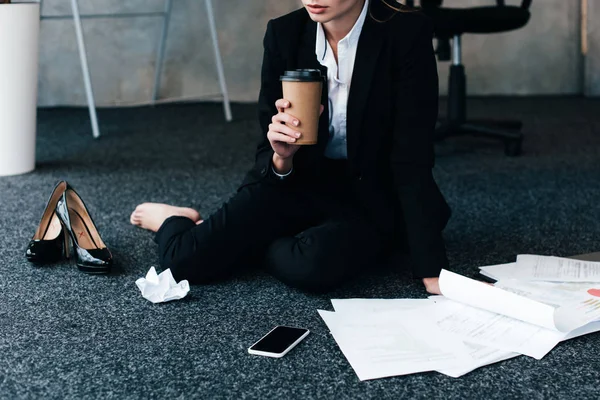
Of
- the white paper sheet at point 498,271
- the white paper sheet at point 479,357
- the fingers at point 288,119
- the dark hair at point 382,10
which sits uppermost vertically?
the dark hair at point 382,10

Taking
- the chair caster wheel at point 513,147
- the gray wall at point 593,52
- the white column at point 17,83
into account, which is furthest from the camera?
the gray wall at point 593,52

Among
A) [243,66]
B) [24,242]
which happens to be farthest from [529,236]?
[243,66]

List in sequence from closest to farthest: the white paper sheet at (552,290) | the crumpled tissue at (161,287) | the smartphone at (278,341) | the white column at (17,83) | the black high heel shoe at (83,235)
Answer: the smartphone at (278,341) < the white paper sheet at (552,290) < the crumpled tissue at (161,287) < the black high heel shoe at (83,235) < the white column at (17,83)

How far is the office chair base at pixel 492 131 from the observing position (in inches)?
121

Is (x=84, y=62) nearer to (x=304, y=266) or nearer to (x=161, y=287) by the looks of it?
(x=161, y=287)

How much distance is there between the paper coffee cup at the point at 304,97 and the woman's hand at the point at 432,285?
0.39 metres

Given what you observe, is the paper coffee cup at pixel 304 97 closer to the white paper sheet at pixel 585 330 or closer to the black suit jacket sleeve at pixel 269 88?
the black suit jacket sleeve at pixel 269 88

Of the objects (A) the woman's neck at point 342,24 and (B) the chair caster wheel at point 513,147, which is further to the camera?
(B) the chair caster wheel at point 513,147

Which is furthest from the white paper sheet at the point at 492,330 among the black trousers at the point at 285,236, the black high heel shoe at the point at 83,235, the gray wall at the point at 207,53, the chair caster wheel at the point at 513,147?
the gray wall at the point at 207,53

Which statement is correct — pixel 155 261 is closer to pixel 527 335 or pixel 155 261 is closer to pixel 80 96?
pixel 527 335

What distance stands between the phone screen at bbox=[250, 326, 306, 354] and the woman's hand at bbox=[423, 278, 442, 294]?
303 mm

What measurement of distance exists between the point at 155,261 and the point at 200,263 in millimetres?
223

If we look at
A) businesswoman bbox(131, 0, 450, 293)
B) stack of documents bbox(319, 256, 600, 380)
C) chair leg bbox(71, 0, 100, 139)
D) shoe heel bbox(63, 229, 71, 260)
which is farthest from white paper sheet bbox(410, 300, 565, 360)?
chair leg bbox(71, 0, 100, 139)

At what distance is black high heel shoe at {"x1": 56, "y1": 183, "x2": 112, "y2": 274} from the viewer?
5.73 ft
